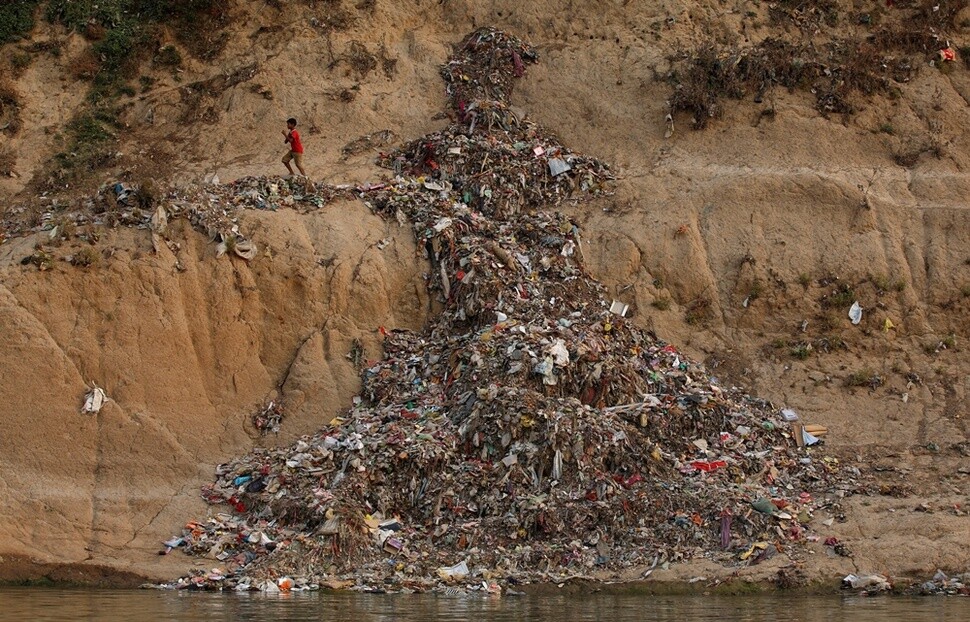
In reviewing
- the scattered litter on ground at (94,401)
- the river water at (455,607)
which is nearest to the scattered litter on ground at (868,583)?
the river water at (455,607)

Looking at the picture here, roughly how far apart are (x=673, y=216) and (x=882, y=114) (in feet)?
13.2

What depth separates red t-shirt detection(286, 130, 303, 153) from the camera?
17781mm

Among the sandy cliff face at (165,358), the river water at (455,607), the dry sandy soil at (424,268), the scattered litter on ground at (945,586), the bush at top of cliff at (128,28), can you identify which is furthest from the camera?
the bush at top of cliff at (128,28)

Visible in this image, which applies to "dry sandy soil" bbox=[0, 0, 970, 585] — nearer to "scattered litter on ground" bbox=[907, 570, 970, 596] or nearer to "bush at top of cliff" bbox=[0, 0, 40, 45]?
"scattered litter on ground" bbox=[907, 570, 970, 596]

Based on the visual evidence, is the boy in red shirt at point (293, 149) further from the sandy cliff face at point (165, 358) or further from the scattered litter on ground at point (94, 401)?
the scattered litter on ground at point (94, 401)

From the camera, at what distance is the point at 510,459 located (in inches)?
560

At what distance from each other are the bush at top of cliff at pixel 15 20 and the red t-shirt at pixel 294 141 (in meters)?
6.34

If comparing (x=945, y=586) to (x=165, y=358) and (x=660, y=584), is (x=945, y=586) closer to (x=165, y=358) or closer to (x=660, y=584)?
(x=660, y=584)

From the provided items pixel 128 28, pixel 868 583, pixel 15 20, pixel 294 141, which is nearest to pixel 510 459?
pixel 868 583

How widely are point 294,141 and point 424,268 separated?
2.63 metres

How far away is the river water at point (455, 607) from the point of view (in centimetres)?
1136

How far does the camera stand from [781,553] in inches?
527

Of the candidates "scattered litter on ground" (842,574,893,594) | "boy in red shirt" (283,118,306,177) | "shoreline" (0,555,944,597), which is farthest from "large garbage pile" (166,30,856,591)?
"boy in red shirt" (283,118,306,177)

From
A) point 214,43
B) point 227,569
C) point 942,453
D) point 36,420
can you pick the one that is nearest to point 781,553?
point 942,453
